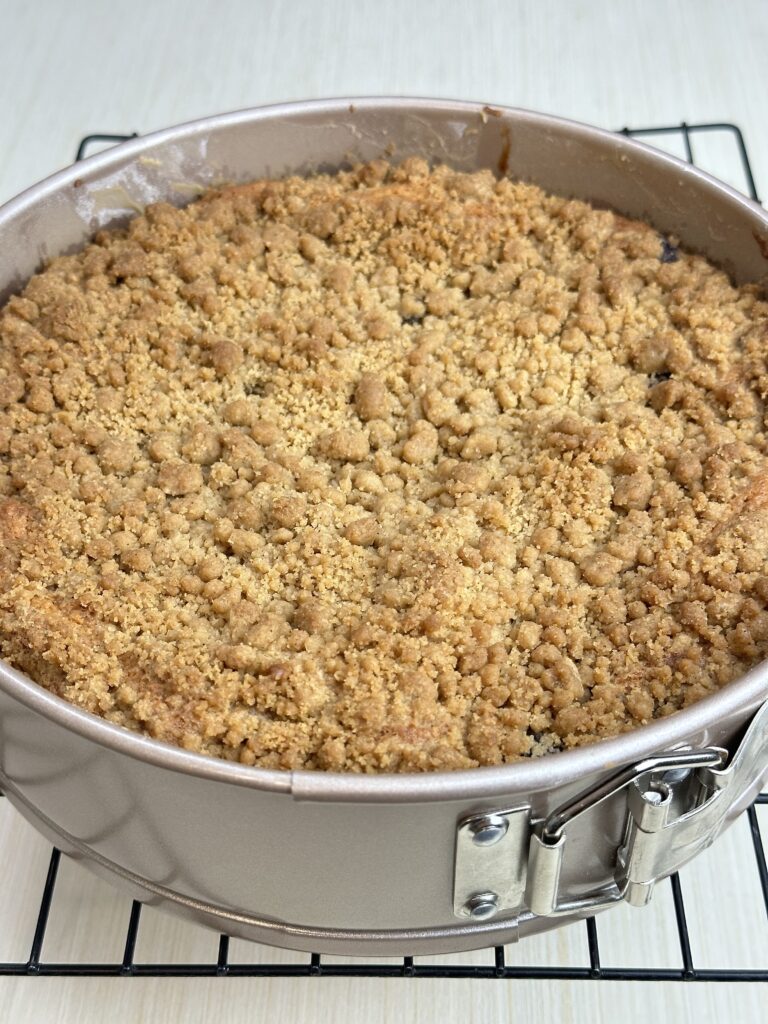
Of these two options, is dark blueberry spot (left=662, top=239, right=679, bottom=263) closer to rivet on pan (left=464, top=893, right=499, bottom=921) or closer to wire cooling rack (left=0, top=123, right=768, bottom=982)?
wire cooling rack (left=0, top=123, right=768, bottom=982)

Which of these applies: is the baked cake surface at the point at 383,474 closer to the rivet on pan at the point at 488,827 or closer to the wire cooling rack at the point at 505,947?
the rivet on pan at the point at 488,827

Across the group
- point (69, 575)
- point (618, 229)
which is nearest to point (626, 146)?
point (618, 229)

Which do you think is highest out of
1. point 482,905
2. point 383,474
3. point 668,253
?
point 668,253

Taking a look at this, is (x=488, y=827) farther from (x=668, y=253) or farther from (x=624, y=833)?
(x=668, y=253)

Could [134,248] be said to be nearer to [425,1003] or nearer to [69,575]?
[69,575]

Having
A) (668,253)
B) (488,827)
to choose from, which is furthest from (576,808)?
(668,253)
